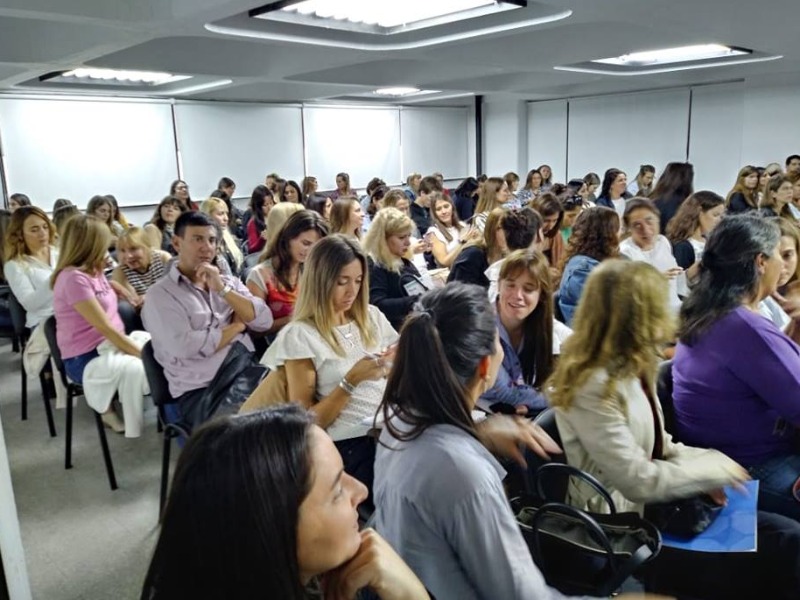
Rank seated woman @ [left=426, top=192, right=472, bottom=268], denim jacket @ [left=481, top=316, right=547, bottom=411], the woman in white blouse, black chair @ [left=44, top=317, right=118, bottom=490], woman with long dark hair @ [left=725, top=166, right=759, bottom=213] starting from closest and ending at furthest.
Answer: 1. denim jacket @ [left=481, top=316, right=547, bottom=411]
2. black chair @ [left=44, top=317, right=118, bottom=490]
3. the woman in white blouse
4. seated woman @ [left=426, top=192, right=472, bottom=268]
5. woman with long dark hair @ [left=725, top=166, right=759, bottom=213]

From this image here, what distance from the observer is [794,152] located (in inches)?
342

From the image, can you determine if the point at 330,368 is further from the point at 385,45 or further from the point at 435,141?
the point at 435,141

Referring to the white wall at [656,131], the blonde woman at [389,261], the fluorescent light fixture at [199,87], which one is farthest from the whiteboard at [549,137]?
the blonde woman at [389,261]

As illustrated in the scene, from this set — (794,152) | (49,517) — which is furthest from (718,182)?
(49,517)

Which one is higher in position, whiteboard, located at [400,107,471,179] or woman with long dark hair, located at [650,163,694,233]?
whiteboard, located at [400,107,471,179]

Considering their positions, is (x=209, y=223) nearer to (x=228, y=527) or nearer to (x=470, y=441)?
(x=470, y=441)

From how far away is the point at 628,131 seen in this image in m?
10.5

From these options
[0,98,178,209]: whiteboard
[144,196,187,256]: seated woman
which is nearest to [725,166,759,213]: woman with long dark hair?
[144,196,187,256]: seated woman

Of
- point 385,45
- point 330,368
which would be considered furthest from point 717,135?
point 330,368

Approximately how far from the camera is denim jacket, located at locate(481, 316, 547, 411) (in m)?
2.28

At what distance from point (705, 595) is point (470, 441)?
1422 mm

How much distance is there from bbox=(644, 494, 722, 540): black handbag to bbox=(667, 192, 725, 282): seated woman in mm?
2467

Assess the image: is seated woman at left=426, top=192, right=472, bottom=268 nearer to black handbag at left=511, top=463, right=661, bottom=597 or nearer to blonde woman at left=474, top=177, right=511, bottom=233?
blonde woman at left=474, top=177, right=511, bottom=233

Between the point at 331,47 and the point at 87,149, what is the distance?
4.64 m
